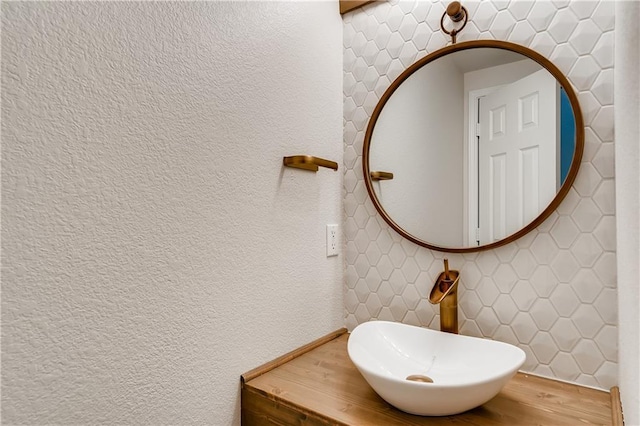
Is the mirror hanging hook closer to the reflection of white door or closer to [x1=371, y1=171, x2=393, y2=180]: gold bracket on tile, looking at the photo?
the reflection of white door

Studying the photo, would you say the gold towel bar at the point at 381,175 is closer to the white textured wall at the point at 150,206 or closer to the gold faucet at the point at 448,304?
the white textured wall at the point at 150,206

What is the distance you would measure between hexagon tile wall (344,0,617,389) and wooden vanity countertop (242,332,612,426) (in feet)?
0.39

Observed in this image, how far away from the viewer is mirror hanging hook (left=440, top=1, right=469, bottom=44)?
1.22m

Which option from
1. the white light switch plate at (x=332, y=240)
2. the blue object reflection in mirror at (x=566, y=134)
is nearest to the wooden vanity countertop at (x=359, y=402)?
the white light switch plate at (x=332, y=240)

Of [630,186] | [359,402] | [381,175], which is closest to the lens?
[630,186]

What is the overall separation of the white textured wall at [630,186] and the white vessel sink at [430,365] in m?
0.23

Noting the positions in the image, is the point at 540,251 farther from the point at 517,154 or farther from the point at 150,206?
the point at 150,206

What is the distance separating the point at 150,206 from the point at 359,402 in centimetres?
73

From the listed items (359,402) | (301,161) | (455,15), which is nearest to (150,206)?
(301,161)

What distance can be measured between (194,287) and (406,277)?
770 millimetres

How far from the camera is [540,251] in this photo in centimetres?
113

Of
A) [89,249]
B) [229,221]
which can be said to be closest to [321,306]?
[229,221]

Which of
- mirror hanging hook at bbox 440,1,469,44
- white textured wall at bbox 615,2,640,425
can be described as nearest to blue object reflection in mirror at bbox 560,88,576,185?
white textured wall at bbox 615,2,640,425

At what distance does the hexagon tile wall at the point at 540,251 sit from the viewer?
3.41 ft
